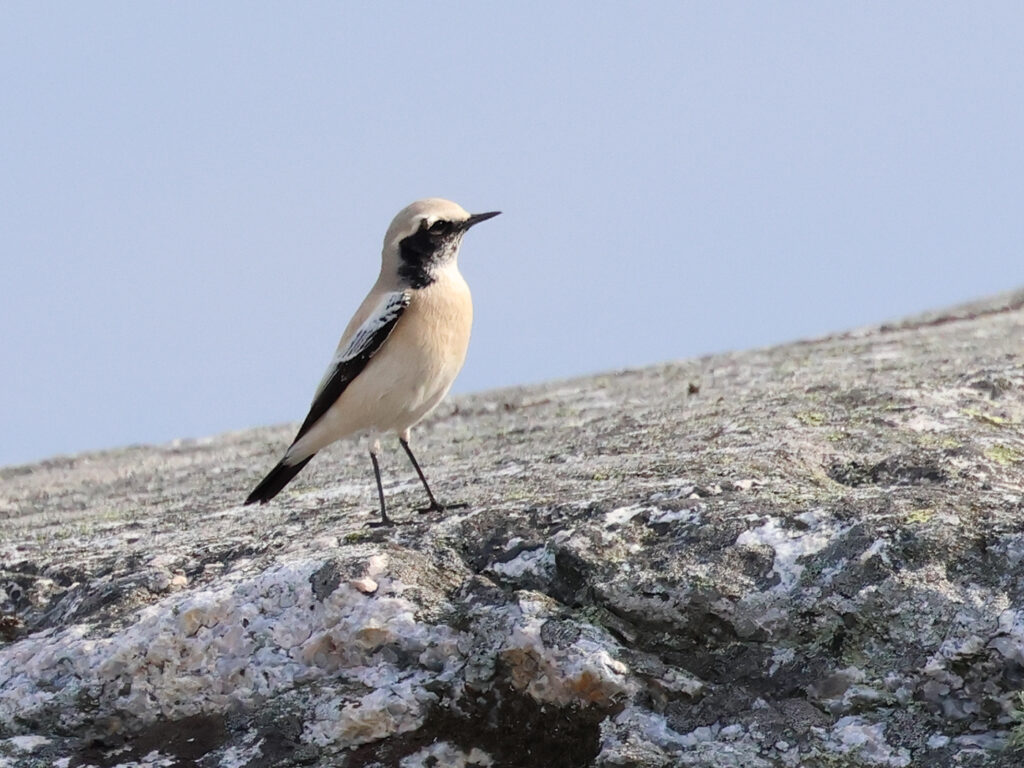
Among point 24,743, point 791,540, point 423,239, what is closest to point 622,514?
point 791,540

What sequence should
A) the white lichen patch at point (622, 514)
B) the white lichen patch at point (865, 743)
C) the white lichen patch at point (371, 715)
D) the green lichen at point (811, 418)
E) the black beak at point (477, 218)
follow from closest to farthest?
the white lichen patch at point (865, 743), the white lichen patch at point (371, 715), the white lichen patch at point (622, 514), the green lichen at point (811, 418), the black beak at point (477, 218)

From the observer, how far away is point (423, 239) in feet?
20.6

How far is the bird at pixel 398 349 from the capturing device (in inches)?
229

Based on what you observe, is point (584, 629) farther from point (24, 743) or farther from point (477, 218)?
point (477, 218)

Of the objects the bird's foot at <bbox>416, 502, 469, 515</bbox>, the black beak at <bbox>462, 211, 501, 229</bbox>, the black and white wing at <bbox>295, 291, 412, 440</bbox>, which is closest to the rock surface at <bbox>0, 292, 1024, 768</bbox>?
the bird's foot at <bbox>416, 502, 469, 515</bbox>

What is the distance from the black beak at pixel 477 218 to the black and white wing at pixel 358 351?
0.62 m

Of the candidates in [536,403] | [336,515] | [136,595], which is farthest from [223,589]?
[536,403]

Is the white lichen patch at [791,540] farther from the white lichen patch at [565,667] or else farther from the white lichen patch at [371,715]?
the white lichen patch at [371,715]

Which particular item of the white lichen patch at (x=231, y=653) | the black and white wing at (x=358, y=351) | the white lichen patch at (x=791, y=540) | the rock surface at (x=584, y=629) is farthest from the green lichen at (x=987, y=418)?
the white lichen patch at (x=231, y=653)

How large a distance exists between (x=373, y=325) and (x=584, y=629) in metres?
2.69

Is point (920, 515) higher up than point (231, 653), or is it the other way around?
point (920, 515)

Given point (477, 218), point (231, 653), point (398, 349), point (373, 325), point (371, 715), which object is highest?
point (477, 218)

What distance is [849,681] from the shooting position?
339cm

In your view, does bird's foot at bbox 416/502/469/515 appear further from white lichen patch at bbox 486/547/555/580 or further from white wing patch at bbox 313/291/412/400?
white wing patch at bbox 313/291/412/400
